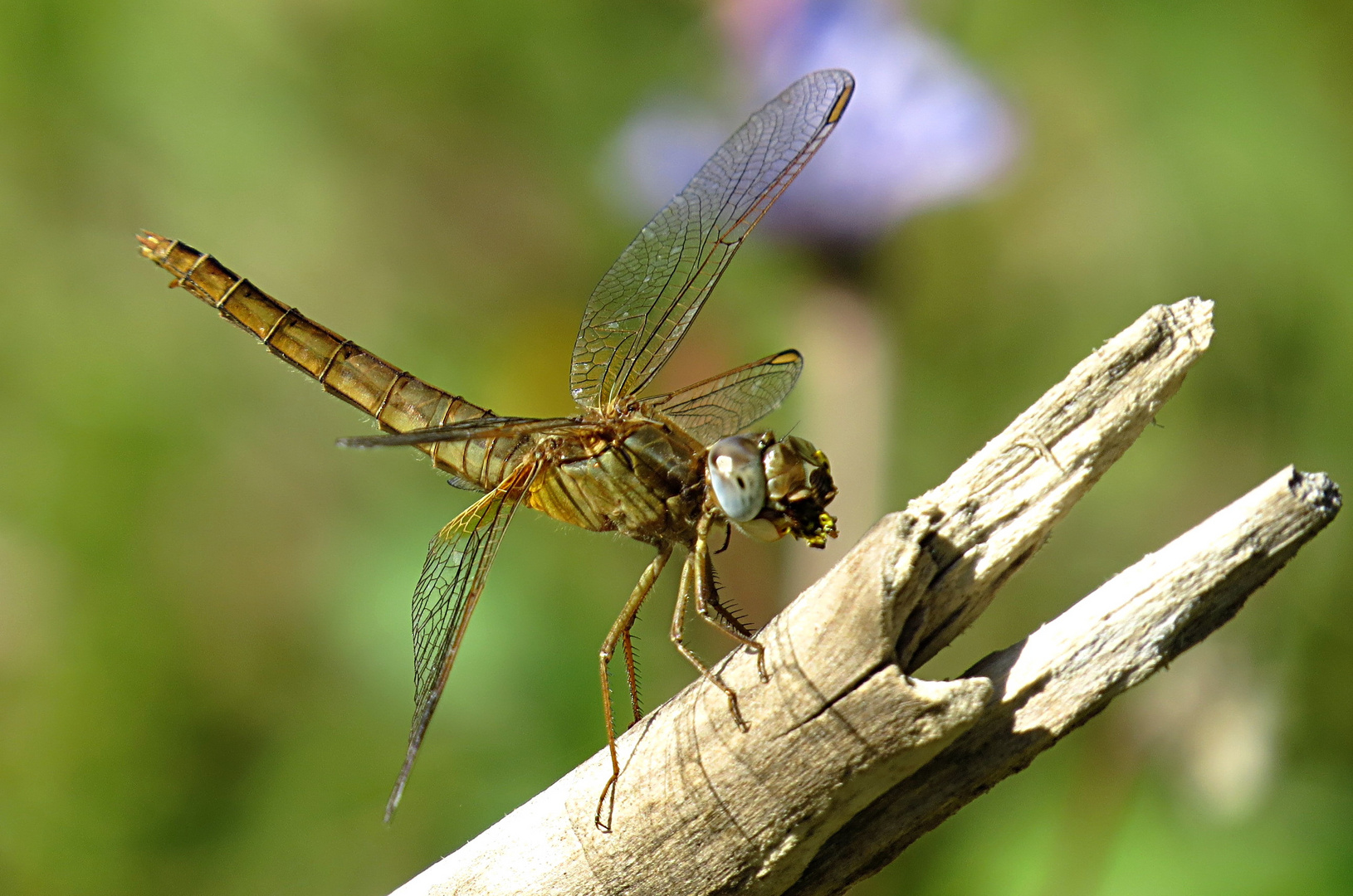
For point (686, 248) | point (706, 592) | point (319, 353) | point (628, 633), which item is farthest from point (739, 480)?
point (319, 353)

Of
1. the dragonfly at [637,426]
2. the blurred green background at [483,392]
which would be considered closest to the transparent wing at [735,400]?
the dragonfly at [637,426]

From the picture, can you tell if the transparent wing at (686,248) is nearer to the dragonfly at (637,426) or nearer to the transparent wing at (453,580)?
the dragonfly at (637,426)

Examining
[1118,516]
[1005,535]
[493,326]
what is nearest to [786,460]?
[1005,535]

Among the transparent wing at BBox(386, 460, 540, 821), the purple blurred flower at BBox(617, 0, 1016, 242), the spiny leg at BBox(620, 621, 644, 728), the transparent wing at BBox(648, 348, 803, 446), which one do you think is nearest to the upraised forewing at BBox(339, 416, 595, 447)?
the transparent wing at BBox(386, 460, 540, 821)

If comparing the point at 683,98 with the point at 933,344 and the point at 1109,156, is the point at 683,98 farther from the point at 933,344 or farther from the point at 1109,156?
the point at 1109,156

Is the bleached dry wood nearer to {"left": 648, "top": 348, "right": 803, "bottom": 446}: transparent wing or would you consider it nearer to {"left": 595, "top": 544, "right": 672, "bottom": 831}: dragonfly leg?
{"left": 595, "top": 544, "right": 672, "bottom": 831}: dragonfly leg

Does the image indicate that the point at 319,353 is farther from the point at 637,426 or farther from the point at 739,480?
the point at 739,480

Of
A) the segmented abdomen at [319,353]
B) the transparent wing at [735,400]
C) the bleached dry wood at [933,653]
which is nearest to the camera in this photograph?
the bleached dry wood at [933,653]
